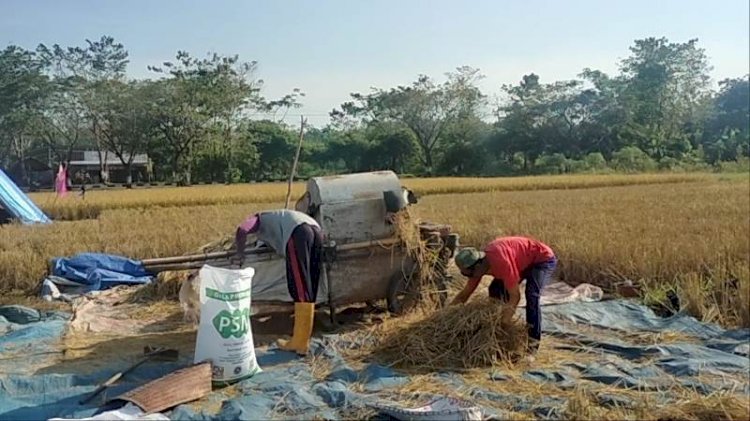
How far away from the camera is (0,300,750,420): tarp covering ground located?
393 centimetres

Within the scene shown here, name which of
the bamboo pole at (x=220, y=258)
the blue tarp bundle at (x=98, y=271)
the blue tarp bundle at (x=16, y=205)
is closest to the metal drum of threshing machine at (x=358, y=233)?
the bamboo pole at (x=220, y=258)

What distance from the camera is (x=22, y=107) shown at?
37.7 m

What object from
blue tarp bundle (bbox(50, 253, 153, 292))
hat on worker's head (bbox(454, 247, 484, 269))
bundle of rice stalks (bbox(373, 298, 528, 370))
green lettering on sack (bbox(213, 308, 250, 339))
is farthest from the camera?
blue tarp bundle (bbox(50, 253, 153, 292))

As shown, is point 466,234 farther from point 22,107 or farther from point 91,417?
point 22,107

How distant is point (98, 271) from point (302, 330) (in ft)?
12.9

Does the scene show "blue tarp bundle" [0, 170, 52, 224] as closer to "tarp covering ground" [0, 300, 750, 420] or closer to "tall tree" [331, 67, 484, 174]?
"tarp covering ground" [0, 300, 750, 420]

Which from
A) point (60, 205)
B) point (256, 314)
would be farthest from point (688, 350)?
point (60, 205)

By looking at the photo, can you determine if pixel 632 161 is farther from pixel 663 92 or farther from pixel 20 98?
pixel 20 98

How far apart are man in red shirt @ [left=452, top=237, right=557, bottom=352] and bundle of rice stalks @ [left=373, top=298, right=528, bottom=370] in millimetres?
108

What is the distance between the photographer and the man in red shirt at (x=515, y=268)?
16.0 feet

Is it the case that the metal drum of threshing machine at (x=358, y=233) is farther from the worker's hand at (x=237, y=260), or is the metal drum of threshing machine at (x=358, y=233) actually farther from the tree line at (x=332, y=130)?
the tree line at (x=332, y=130)

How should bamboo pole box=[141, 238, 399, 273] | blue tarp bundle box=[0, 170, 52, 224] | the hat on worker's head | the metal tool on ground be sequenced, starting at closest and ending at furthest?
the metal tool on ground → the hat on worker's head → bamboo pole box=[141, 238, 399, 273] → blue tarp bundle box=[0, 170, 52, 224]

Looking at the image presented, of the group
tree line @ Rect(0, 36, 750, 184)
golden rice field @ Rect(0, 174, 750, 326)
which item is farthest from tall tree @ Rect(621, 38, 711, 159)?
golden rice field @ Rect(0, 174, 750, 326)

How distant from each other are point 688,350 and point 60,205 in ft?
59.3
